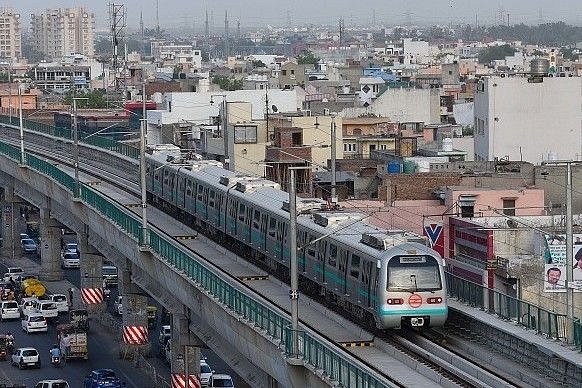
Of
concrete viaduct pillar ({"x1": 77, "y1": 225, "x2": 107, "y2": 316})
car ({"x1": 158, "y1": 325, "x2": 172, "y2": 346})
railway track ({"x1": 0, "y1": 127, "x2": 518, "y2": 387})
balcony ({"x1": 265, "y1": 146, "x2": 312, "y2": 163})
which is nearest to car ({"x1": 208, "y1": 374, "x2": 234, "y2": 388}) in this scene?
railway track ({"x1": 0, "y1": 127, "x2": 518, "y2": 387})

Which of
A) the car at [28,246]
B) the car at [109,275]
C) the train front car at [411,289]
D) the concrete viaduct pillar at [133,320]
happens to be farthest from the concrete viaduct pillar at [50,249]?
the train front car at [411,289]

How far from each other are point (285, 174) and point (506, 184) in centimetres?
1391

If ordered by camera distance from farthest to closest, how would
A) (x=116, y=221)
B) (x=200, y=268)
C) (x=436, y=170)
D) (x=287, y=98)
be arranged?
(x=287, y=98)
(x=436, y=170)
(x=116, y=221)
(x=200, y=268)

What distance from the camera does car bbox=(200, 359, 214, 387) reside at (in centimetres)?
5545

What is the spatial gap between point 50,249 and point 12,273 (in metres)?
2.29

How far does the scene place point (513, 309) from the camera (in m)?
37.6

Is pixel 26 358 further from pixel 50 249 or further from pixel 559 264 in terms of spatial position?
pixel 50 249

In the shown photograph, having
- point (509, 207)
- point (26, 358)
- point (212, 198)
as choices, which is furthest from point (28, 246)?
point (509, 207)

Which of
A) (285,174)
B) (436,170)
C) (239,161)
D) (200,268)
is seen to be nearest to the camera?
(200,268)

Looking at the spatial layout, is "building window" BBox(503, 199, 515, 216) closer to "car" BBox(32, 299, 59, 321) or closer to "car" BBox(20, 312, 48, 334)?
"car" BBox(20, 312, 48, 334)

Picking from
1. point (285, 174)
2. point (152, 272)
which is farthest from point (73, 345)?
point (285, 174)

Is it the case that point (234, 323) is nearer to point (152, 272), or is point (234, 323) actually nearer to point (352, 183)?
point (152, 272)

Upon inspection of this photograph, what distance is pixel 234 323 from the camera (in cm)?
4138

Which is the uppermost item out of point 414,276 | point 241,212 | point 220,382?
point 414,276
